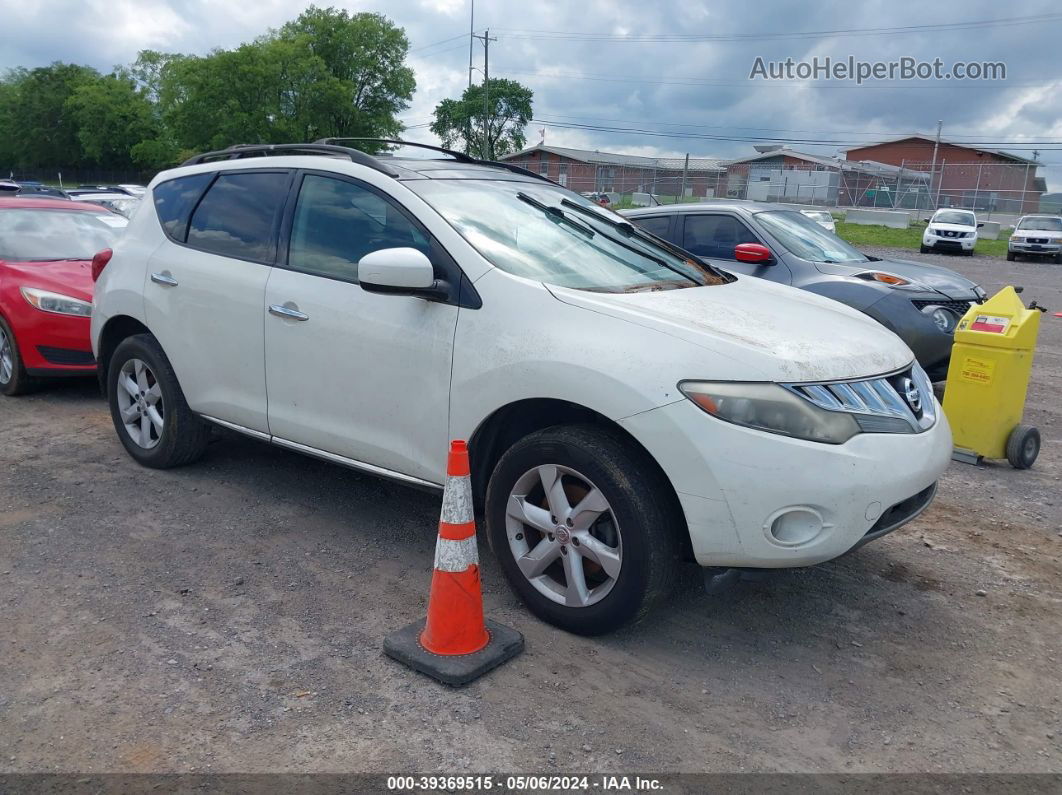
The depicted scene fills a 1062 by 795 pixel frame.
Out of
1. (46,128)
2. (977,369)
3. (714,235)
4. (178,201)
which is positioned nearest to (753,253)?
(714,235)

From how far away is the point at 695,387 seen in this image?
306cm

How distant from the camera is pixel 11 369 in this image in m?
7.06

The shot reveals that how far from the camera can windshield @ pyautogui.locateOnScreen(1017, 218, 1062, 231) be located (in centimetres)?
2795

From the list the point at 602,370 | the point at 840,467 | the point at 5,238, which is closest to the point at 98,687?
the point at 602,370

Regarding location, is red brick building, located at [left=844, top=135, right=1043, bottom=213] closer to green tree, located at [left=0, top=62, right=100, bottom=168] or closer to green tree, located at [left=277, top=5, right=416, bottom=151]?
green tree, located at [left=277, top=5, right=416, bottom=151]

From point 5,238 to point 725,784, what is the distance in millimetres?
7362

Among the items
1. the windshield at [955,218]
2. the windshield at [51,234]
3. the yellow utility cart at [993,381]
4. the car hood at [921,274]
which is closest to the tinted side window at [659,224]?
the car hood at [921,274]

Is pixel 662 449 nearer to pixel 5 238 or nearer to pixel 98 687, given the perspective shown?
pixel 98 687

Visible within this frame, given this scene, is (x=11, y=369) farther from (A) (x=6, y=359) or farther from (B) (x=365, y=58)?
(B) (x=365, y=58)

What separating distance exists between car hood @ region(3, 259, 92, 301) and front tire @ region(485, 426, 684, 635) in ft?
16.2

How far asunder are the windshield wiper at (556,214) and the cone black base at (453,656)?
1.87 meters

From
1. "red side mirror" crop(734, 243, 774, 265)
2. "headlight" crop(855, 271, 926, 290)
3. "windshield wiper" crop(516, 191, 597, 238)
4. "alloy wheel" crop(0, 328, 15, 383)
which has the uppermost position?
"windshield wiper" crop(516, 191, 597, 238)

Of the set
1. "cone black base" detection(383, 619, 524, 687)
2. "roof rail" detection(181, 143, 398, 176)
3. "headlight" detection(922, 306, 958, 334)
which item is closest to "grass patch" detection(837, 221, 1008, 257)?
"headlight" detection(922, 306, 958, 334)

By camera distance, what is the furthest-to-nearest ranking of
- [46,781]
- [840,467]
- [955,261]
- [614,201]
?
[614,201], [955,261], [840,467], [46,781]
